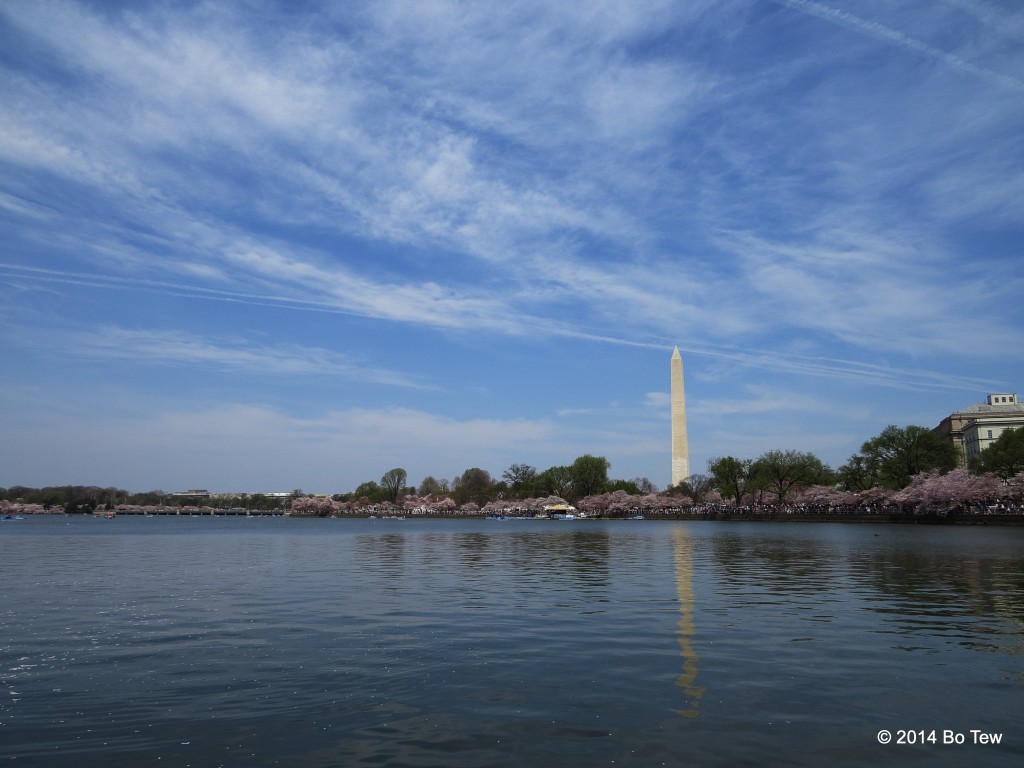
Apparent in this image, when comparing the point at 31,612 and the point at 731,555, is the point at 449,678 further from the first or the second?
the point at 731,555

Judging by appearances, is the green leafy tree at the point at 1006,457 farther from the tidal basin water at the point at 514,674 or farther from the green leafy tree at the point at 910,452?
the tidal basin water at the point at 514,674

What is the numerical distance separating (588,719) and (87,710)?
651 centimetres

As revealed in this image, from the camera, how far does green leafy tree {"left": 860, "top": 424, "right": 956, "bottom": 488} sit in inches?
3895

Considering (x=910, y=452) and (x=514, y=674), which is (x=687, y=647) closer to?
(x=514, y=674)

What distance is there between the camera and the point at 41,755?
7977 mm

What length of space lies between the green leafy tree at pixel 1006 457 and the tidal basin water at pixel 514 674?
69.4m

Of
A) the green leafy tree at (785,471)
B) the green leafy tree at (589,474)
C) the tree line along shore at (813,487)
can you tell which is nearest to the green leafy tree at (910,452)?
the tree line along shore at (813,487)

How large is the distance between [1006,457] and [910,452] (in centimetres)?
1687

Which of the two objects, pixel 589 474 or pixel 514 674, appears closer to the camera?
pixel 514 674

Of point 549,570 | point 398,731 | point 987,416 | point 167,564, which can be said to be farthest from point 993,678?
point 987,416

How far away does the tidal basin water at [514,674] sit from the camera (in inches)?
324

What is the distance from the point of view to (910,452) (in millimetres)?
99750

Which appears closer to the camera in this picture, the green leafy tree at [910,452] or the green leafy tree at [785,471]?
the green leafy tree at [910,452]

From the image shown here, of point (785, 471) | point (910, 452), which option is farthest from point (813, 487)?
point (910, 452)
